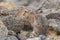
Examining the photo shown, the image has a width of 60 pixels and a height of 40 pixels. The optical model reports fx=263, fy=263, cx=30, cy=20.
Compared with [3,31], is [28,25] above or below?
above

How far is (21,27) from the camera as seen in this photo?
4.85 m

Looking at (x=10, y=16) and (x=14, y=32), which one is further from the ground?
(x=10, y=16)

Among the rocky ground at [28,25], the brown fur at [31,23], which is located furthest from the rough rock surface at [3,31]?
the brown fur at [31,23]

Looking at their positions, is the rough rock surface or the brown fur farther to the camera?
the brown fur

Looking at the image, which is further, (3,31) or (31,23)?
(31,23)

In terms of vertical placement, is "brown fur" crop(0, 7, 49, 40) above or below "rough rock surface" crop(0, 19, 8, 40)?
above

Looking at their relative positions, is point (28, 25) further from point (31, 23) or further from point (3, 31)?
point (3, 31)

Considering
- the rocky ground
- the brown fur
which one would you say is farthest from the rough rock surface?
the brown fur

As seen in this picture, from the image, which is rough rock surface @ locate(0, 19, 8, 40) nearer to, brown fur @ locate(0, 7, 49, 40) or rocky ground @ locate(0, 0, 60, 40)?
rocky ground @ locate(0, 0, 60, 40)

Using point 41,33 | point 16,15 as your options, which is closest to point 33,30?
point 41,33

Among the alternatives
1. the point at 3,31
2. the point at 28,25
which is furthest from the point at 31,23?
the point at 3,31

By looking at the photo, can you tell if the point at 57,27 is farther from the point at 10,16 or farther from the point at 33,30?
the point at 10,16

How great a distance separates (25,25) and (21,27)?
123 millimetres

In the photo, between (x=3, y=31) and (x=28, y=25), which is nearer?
(x=3, y=31)
